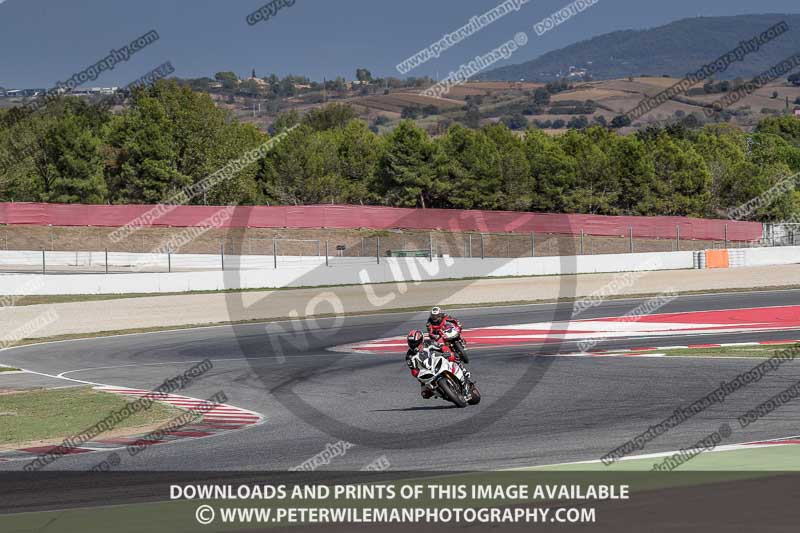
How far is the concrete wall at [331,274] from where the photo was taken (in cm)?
3873

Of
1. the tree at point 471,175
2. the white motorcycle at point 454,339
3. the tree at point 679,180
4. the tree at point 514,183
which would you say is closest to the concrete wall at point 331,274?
the white motorcycle at point 454,339

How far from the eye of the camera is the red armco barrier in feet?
207

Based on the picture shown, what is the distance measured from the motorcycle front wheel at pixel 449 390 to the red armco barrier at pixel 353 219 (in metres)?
47.2

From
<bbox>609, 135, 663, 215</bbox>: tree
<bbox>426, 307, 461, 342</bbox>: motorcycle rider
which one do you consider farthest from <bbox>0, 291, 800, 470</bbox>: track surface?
<bbox>609, 135, 663, 215</bbox>: tree

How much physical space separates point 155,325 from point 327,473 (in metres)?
24.9

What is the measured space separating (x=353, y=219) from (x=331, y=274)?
22227 millimetres

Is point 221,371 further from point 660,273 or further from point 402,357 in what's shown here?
point 660,273

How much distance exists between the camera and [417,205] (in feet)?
300

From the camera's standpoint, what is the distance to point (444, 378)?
1541 cm

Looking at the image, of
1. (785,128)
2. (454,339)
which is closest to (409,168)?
(454,339)

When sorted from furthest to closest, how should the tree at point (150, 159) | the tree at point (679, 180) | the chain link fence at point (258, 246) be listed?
1. the tree at point (679, 180)
2. the tree at point (150, 159)
3. the chain link fence at point (258, 246)

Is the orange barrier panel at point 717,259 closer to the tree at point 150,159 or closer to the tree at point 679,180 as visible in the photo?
the tree at point 679,180

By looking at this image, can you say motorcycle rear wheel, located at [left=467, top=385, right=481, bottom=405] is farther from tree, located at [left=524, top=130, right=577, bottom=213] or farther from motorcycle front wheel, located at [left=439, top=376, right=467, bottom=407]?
tree, located at [left=524, top=130, right=577, bottom=213]

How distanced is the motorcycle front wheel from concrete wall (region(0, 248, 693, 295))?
84.0 feet
